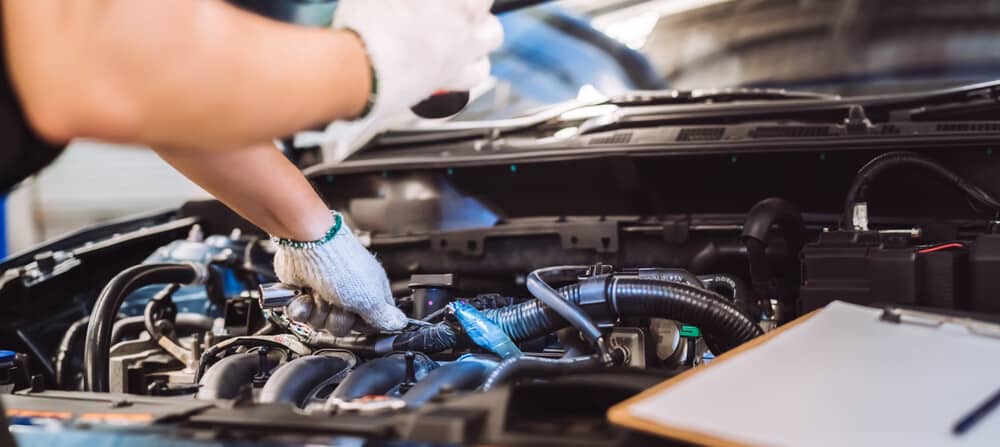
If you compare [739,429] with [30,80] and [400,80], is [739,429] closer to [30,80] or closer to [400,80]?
[400,80]

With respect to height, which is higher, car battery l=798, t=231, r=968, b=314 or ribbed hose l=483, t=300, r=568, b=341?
car battery l=798, t=231, r=968, b=314

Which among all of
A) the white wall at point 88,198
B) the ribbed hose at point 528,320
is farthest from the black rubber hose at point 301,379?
the white wall at point 88,198

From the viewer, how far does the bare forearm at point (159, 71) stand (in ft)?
2.41

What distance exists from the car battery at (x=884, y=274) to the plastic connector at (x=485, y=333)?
537 millimetres

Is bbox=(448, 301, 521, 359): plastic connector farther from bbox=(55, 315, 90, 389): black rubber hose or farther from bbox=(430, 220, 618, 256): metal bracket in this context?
bbox=(55, 315, 90, 389): black rubber hose

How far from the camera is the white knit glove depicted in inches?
33.7

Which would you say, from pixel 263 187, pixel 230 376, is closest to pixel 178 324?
pixel 230 376

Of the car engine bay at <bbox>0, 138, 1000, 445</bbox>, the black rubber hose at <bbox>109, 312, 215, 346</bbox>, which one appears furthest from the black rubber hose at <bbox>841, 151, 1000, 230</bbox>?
the black rubber hose at <bbox>109, 312, 215, 346</bbox>

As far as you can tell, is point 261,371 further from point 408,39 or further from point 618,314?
point 408,39

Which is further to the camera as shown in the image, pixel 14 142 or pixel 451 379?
pixel 451 379

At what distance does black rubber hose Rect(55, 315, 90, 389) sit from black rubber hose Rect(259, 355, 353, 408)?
0.81 metres

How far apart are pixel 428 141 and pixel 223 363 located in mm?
1174

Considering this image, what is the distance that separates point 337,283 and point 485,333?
0.99 feet

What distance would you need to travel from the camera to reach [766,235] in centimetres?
160
